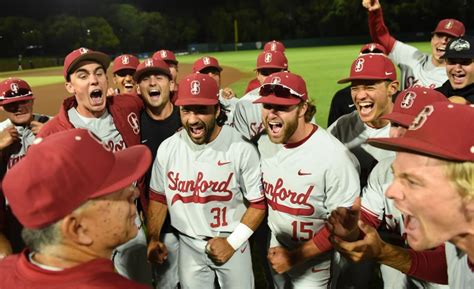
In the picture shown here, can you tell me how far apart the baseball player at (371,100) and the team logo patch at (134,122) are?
2.03 meters

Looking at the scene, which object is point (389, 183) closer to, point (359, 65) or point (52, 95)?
point (359, 65)

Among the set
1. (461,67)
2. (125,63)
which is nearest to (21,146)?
(125,63)

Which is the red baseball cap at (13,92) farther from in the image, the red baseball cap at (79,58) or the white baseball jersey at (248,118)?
the white baseball jersey at (248,118)

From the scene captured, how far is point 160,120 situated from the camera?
4543mm

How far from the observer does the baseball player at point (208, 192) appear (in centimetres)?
364

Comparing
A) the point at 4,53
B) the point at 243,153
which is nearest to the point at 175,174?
the point at 243,153

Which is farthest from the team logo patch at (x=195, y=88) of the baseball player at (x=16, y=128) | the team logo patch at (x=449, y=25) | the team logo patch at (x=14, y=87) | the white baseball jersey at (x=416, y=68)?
the team logo patch at (x=449, y=25)

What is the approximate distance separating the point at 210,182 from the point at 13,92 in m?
2.52

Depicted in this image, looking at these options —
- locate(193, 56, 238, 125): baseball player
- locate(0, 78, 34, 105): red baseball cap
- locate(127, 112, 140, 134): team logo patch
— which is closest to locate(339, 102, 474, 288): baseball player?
locate(127, 112, 140, 134): team logo patch

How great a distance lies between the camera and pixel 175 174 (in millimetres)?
3746

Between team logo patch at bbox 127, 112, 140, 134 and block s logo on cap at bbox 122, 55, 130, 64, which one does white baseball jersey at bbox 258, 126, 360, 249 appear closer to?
team logo patch at bbox 127, 112, 140, 134

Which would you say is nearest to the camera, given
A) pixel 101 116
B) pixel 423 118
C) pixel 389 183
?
pixel 423 118

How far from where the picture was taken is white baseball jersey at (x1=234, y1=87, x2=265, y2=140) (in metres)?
5.09

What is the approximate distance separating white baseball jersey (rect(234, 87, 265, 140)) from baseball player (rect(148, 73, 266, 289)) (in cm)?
129
